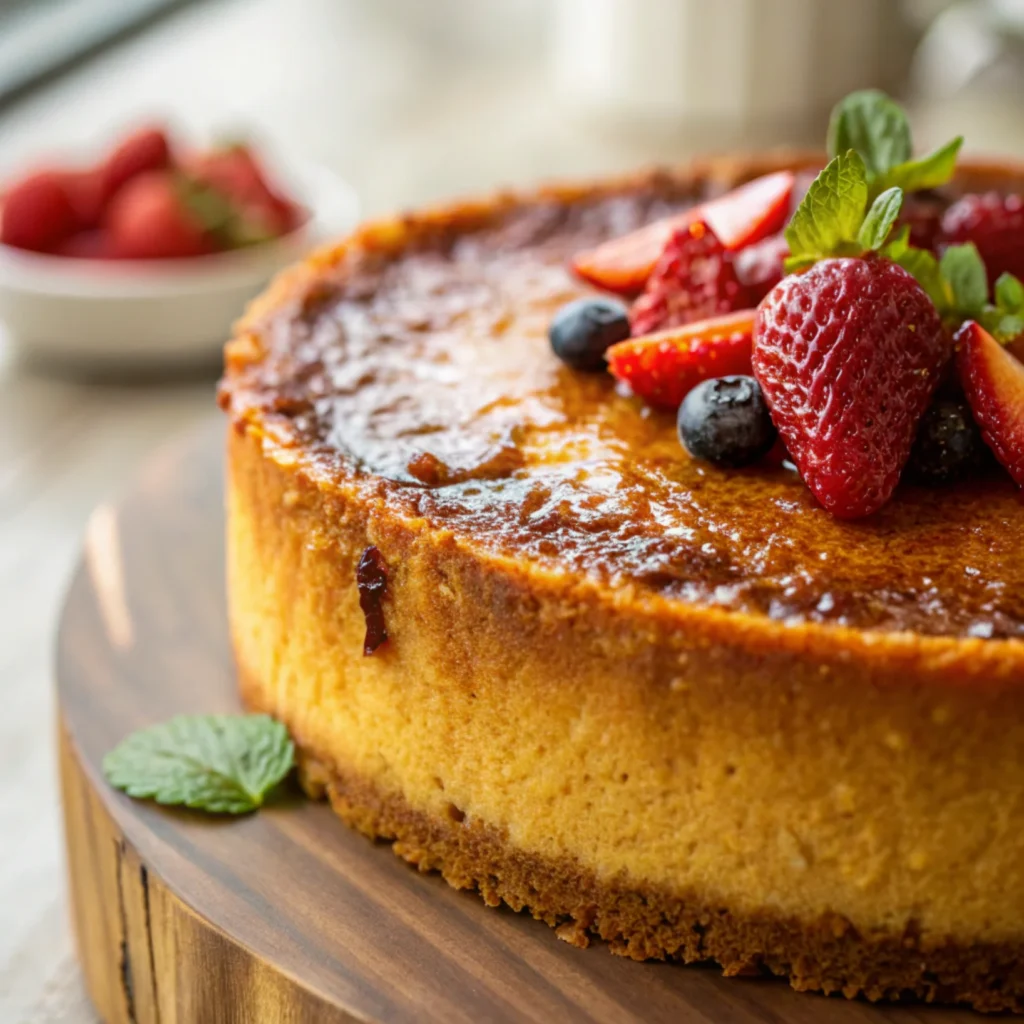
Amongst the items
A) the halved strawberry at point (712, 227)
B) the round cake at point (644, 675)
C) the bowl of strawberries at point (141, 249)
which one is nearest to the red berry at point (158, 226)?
the bowl of strawberries at point (141, 249)

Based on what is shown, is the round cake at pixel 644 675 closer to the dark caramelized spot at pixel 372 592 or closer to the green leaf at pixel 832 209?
the dark caramelized spot at pixel 372 592

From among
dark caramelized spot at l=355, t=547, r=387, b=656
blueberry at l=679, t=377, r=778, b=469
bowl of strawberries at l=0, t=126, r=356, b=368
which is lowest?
bowl of strawberries at l=0, t=126, r=356, b=368

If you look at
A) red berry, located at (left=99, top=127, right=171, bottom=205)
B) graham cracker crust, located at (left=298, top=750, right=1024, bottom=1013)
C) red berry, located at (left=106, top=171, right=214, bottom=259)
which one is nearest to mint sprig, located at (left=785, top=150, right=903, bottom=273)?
graham cracker crust, located at (left=298, top=750, right=1024, bottom=1013)

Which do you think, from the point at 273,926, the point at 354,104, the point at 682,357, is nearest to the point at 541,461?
the point at 682,357

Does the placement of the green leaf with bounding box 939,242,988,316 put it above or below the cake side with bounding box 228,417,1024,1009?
above

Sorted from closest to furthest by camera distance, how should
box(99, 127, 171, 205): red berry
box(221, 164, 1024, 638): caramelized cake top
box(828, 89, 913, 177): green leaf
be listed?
box(221, 164, 1024, 638): caramelized cake top, box(828, 89, 913, 177): green leaf, box(99, 127, 171, 205): red berry

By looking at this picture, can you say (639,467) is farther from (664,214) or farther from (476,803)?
(664,214)

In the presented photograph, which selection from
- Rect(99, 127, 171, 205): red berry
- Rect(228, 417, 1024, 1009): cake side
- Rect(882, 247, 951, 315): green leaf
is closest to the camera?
Rect(228, 417, 1024, 1009): cake side

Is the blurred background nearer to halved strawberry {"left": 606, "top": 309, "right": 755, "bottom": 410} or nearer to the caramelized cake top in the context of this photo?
the caramelized cake top

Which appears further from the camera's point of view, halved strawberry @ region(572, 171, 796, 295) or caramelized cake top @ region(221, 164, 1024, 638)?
halved strawberry @ region(572, 171, 796, 295)
